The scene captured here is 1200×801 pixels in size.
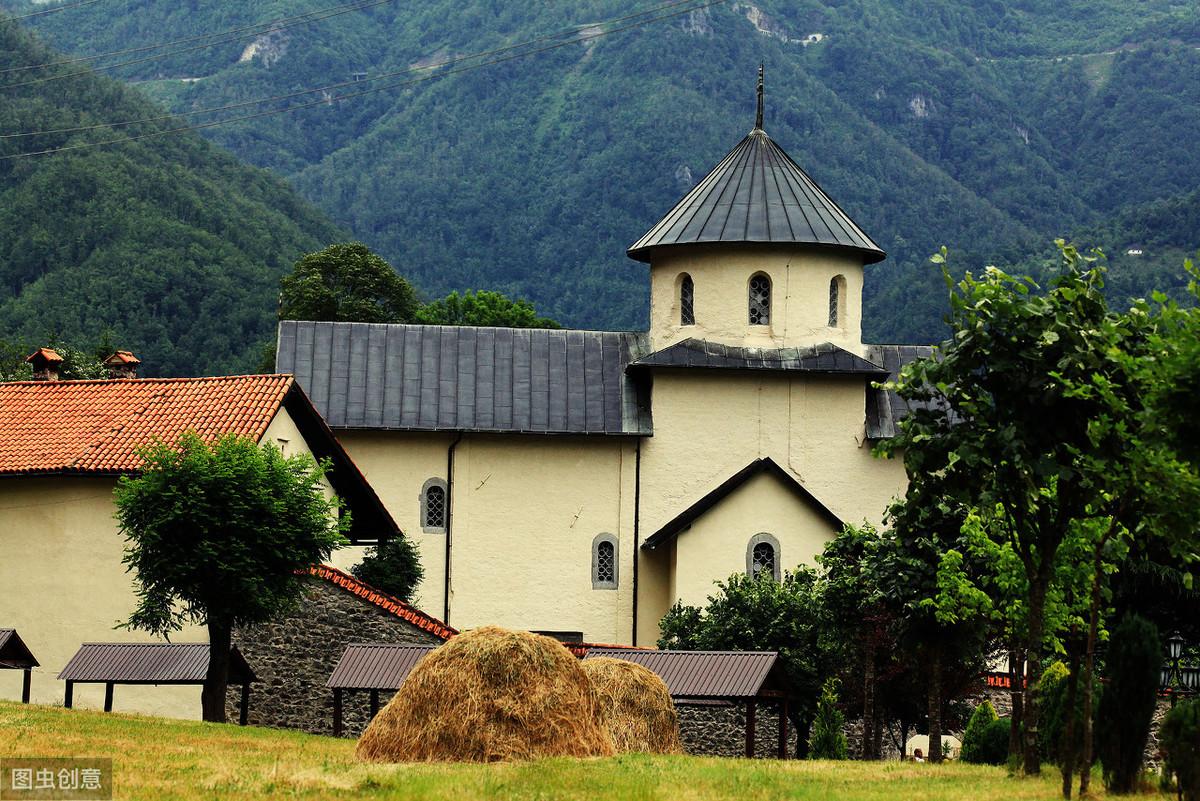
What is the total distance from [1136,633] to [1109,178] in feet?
436

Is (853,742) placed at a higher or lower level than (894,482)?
lower

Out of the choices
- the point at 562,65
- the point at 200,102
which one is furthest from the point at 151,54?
the point at 562,65

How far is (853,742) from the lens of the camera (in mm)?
34500

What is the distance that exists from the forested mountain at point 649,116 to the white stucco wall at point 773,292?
60802 mm

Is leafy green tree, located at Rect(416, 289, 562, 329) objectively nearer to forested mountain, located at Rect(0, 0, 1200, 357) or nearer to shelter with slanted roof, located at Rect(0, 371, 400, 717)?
shelter with slanted roof, located at Rect(0, 371, 400, 717)

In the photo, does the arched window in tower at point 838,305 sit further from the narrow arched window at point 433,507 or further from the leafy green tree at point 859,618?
the leafy green tree at point 859,618

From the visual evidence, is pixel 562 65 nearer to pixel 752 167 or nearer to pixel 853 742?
pixel 752 167

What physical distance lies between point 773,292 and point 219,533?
1861cm

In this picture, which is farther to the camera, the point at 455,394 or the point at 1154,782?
the point at 455,394

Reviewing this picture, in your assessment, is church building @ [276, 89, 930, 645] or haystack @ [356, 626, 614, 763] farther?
church building @ [276, 89, 930, 645]

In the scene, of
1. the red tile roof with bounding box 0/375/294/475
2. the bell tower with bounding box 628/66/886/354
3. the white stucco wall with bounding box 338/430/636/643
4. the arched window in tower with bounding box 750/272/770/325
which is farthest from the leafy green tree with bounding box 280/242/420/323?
the red tile roof with bounding box 0/375/294/475

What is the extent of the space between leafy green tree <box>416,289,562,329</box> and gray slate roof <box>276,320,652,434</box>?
2134 centimetres

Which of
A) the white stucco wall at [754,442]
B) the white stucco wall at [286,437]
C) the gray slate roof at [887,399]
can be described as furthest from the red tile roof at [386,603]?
the gray slate roof at [887,399]

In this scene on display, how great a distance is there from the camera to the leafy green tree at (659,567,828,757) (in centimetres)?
3425
